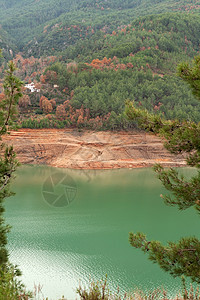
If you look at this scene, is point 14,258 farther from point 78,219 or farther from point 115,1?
point 115,1

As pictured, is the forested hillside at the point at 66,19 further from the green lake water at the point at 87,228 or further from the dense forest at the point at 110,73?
the green lake water at the point at 87,228

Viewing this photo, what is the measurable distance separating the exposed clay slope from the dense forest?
5.52 feet

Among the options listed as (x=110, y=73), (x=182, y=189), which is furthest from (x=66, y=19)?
(x=182, y=189)

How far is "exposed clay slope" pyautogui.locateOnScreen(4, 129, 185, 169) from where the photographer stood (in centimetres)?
3180

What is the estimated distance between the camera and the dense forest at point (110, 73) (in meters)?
35.6

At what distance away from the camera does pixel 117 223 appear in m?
16.2

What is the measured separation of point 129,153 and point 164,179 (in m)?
26.9

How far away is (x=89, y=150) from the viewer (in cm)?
3222

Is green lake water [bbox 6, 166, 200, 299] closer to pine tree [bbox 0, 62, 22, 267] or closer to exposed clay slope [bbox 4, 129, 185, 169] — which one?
pine tree [bbox 0, 62, 22, 267]

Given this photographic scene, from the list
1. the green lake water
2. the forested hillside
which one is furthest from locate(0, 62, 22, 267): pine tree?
the forested hillside

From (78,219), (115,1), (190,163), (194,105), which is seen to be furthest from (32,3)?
(190,163)

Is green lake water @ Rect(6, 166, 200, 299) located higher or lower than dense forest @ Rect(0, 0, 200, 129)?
lower

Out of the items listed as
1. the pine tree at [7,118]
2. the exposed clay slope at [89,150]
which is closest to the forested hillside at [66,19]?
the exposed clay slope at [89,150]

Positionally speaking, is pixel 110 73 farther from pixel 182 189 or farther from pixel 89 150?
pixel 182 189
